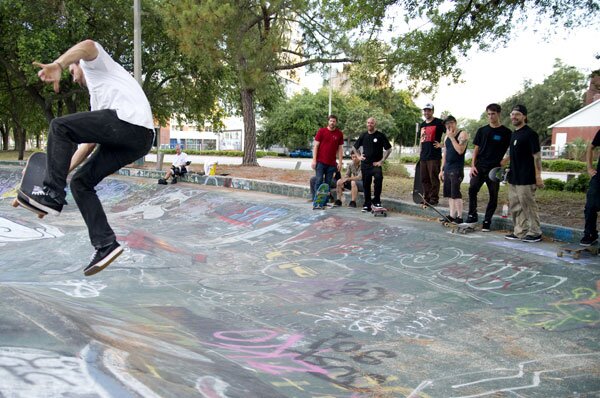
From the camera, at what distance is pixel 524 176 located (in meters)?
6.55

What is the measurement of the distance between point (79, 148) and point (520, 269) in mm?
4600

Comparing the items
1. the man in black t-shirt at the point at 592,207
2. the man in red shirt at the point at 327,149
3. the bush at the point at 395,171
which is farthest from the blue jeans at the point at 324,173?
the bush at the point at 395,171

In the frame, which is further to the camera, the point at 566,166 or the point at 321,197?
the point at 566,166

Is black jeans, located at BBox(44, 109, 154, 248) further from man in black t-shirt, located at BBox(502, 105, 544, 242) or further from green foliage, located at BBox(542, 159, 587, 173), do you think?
green foliage, located at BBox(542, 159, 587, 173)

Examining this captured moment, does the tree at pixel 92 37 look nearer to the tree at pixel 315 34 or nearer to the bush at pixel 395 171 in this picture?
the tree at pixel 315 34

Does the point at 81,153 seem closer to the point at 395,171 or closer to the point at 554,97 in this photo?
the point at 395,171

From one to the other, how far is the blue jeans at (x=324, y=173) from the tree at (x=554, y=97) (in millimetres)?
51690

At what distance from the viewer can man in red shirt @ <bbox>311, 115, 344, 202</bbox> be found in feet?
30.5

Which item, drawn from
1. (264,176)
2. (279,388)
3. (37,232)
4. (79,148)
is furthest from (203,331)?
(264,176)

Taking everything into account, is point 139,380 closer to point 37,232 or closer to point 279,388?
point 279,388

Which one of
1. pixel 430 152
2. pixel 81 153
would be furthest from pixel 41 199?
pixel 430 152

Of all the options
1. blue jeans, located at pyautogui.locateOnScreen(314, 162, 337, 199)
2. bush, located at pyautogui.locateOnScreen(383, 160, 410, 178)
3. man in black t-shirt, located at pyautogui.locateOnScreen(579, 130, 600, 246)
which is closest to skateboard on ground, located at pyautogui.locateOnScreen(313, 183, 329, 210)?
blue jeans, located at pyautogui.locateOnScreen(314, 162, 337, 199)

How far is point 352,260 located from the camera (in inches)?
261

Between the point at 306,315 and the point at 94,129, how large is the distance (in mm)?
2556
